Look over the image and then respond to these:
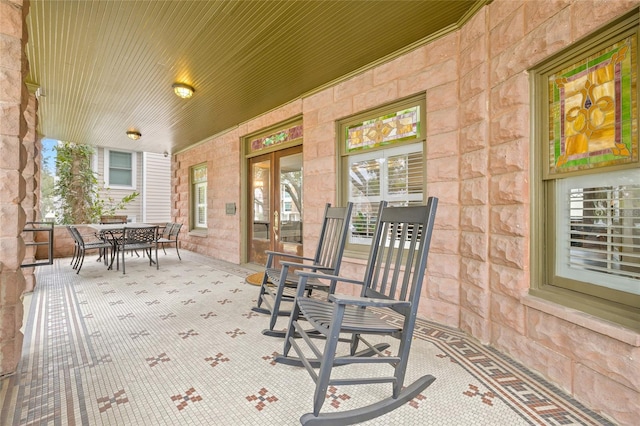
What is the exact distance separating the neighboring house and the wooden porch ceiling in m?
4.20

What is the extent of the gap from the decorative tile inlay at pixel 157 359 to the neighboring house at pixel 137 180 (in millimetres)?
7819

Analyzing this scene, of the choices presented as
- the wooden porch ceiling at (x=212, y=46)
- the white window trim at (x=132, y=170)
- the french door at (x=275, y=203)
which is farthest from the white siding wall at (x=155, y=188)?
the french door at (x=275, y=203)

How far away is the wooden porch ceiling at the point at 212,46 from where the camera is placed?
7.35ft

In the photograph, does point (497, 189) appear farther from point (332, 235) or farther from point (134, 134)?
point (134, 134)

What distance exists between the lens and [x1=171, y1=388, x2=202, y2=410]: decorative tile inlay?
1467 millimetres

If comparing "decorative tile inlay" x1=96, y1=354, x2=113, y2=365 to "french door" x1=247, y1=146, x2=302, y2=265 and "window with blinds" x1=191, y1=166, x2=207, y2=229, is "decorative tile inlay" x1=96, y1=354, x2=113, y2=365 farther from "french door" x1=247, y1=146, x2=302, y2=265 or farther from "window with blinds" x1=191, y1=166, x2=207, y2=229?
"window with blinds" x1=191, y1=166, x2=207, y2=229

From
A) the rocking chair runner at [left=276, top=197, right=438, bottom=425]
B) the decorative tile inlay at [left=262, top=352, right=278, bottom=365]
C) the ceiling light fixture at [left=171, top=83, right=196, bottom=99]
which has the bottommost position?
the decorative tile inlay at [left=262, top=352, right=278, bottom=365]

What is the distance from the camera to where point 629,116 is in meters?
1.38

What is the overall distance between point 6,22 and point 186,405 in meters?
2.40

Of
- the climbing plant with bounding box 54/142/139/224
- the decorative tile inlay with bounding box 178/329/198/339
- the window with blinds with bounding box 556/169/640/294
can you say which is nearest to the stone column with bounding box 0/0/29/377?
the decorative tile inlay with bounding box 178/329/198/339

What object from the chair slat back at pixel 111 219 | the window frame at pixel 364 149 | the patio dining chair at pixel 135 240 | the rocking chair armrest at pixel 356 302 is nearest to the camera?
the rocking chair armrest at pixel 356 302

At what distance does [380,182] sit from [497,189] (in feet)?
4.17

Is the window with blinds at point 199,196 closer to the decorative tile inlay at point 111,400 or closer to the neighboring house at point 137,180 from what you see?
the neighboring house at point 137,180

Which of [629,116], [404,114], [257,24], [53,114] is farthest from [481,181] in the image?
[53,114]
